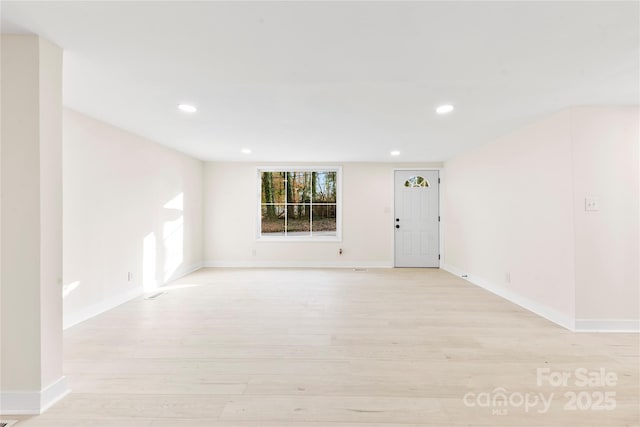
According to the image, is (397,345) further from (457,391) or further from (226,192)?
(226,192)

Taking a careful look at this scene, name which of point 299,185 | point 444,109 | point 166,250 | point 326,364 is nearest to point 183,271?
point 166,250

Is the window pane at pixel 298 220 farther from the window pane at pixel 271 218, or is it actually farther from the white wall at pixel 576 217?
the white wall at pixel 576 217

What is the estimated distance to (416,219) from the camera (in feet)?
19.7

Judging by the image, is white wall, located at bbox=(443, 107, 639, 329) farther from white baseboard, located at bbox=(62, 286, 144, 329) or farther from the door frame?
white baseboard, located at bbox=(62, 286, 144, 329)

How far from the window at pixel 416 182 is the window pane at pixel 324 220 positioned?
164cm

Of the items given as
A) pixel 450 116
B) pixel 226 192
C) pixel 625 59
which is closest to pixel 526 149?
pixel 450 116

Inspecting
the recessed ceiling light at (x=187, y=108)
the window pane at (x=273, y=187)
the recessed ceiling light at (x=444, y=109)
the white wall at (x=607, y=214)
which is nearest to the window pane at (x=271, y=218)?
the window pane at (x=273, y=187)

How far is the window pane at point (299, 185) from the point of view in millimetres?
6152

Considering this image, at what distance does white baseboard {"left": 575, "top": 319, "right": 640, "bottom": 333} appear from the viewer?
2.74 meters

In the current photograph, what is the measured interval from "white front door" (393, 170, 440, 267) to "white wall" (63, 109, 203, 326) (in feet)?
13.9

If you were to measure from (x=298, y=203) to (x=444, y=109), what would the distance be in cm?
383

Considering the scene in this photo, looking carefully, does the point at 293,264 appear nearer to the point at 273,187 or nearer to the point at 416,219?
the point at 273,187

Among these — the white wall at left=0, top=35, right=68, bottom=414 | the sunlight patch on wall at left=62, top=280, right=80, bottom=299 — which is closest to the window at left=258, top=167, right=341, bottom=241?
the sunlight patch on wall at left=62, top=280, right=80, bottom=299

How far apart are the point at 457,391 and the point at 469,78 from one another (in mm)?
2219
